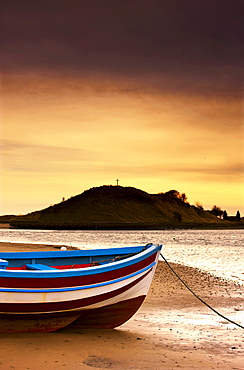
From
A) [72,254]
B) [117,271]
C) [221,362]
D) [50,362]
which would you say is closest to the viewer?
[50,362]

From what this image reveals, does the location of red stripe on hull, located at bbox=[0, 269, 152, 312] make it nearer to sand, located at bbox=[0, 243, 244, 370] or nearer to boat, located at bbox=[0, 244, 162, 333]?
boat, located at bbox=[0, 244, 162, 333]

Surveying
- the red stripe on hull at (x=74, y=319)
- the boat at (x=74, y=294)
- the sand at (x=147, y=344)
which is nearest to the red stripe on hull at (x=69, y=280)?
the boat at (x=74, y=294)

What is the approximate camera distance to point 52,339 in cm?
875

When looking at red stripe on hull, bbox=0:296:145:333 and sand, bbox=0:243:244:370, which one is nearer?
sand, bbox=0:243:244:370

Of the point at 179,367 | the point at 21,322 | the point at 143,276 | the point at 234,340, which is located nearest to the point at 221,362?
the point at 179,367

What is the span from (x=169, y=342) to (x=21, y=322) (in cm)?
299

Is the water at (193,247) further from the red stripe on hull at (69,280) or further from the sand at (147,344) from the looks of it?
the red stripe on hull at (69,280)

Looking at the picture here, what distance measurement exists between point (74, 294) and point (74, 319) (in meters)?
0.70

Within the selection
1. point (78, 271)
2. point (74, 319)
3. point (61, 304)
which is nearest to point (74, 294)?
point (61, 304)

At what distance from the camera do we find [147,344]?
9031mm

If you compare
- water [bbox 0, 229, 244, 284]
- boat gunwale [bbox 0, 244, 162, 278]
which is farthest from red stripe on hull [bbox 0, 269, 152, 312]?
water [bbox 0, 229, 244, 284]

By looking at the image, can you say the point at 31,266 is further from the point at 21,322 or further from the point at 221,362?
the point at 221,362

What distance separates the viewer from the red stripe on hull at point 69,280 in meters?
8.59

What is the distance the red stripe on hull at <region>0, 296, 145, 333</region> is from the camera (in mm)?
8883
